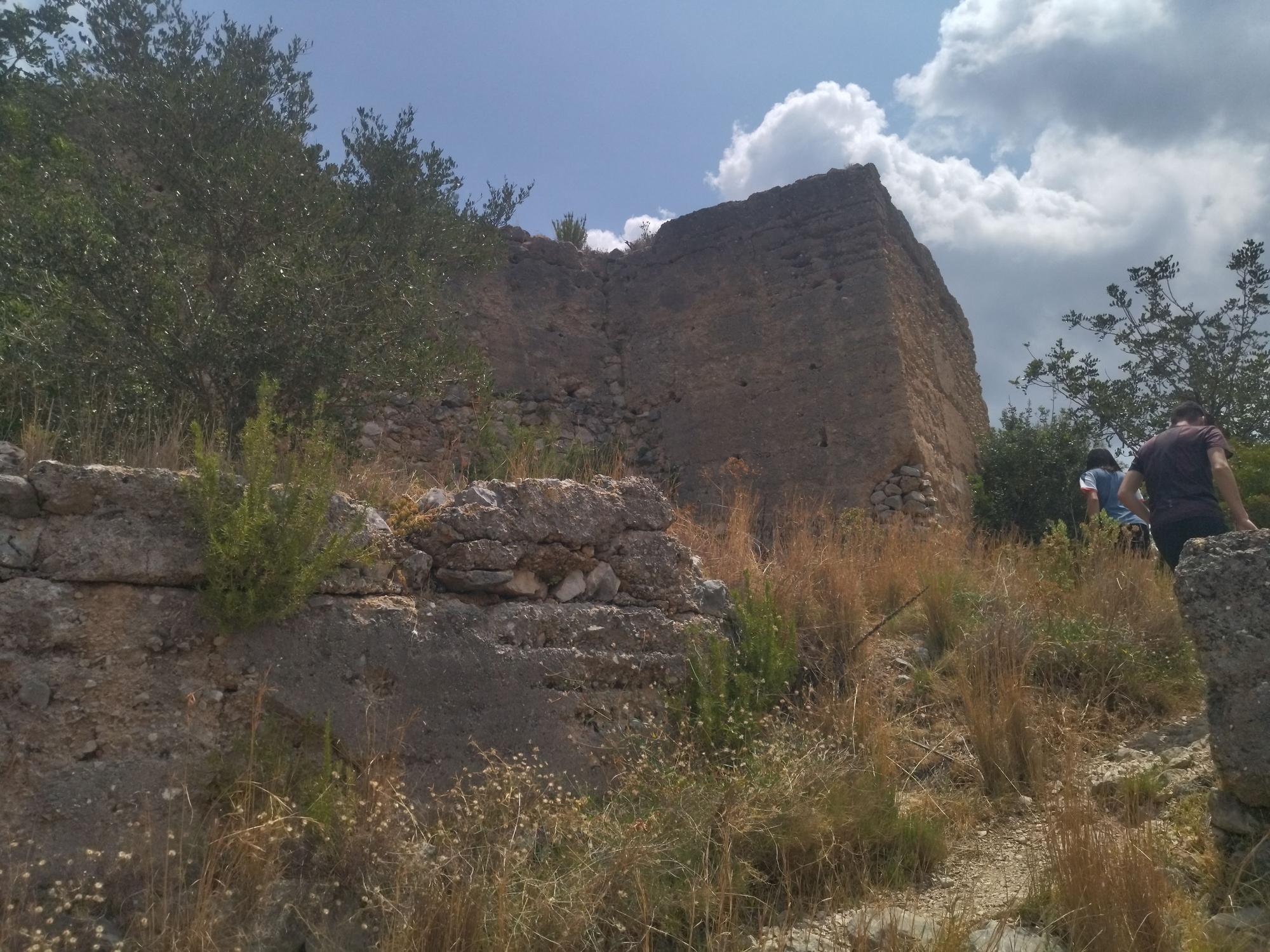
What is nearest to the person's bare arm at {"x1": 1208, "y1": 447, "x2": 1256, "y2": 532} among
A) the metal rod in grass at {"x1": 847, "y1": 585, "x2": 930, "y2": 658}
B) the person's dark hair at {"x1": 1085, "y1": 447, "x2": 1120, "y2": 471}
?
the metal rod in grass at {"x1": 847, "y1": 585, "x2": 930, "y2": 658}

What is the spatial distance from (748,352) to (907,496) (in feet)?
7.11

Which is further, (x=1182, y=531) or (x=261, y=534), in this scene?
(x=1182, y=531)

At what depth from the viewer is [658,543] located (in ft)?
15.7

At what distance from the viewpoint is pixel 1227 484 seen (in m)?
4.79

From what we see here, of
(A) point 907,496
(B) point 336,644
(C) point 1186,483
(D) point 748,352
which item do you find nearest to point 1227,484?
(C) point 1186,483

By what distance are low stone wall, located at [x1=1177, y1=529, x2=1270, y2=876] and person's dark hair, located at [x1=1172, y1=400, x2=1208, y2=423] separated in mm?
1724

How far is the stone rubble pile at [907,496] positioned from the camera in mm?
8180

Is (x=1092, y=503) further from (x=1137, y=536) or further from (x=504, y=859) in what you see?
(x=504, y=859)

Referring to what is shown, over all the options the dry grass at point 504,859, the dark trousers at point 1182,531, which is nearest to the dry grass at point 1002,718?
the dry grass at point 504,859

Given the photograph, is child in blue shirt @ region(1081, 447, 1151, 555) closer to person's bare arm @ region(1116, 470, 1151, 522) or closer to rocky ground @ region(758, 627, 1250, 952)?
person's bare arm @ region(1116, 470, 1151, 522)

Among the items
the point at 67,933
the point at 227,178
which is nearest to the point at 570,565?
the point at 67,933

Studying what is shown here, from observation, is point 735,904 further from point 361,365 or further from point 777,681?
point 361,365

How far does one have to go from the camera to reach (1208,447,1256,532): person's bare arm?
477 centimetres

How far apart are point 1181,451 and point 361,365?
14.8 ft
